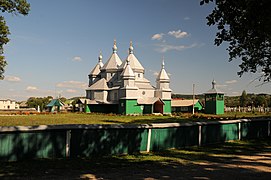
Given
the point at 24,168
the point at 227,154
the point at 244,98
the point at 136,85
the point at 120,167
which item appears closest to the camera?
the point at 24,168

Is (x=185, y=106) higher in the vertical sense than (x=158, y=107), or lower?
higher

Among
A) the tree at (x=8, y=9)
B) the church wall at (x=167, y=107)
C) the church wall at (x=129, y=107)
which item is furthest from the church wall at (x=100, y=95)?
the tree at (x=8, y=9)

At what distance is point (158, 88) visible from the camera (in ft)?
166

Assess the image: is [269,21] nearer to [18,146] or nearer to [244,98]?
[18,146]

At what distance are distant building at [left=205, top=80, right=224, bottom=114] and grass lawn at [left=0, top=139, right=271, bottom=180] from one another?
40.1 m

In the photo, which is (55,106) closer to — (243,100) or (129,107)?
(129,107)

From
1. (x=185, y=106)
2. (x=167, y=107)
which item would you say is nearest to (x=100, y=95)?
(x=167, y=107)

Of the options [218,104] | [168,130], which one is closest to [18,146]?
[168,130]

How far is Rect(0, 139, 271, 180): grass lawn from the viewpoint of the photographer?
275 inches

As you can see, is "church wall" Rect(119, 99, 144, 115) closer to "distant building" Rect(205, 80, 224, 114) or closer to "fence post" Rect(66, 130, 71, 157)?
"distant building" Rect(205, 80, 224, 114)

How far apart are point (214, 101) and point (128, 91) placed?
59.7 feet

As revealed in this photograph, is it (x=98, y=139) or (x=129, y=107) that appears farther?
(x=129, y=107)

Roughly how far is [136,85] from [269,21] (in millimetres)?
40777

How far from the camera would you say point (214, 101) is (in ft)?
165
